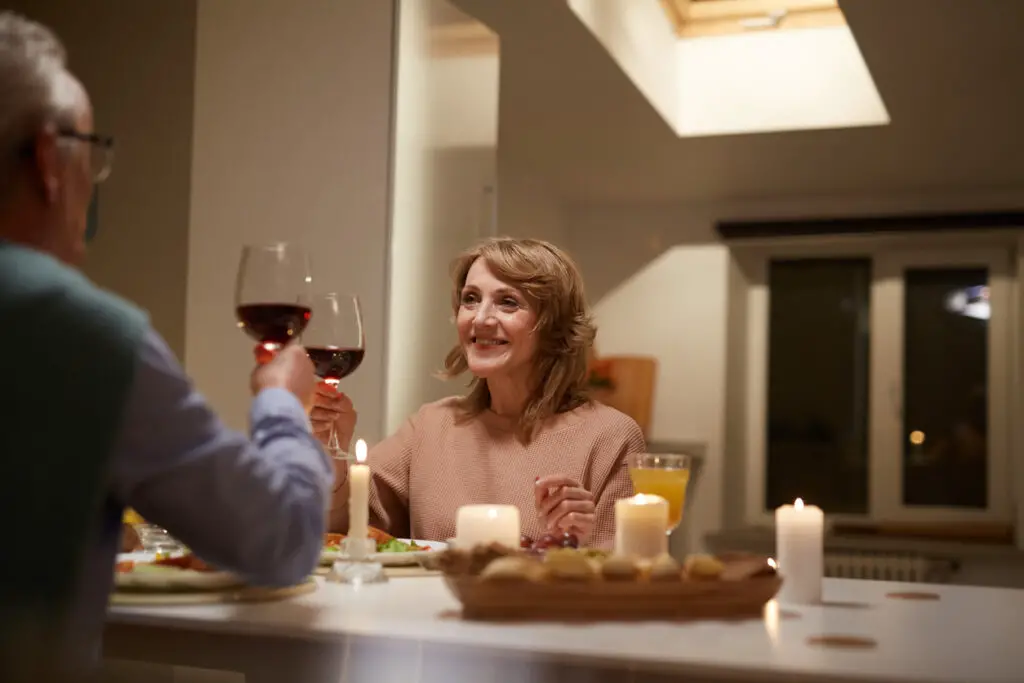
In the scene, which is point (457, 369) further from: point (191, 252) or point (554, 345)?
point (191, 252)

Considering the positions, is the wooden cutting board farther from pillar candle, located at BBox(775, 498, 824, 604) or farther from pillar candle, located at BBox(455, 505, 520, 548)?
pillar candle, located at BBox(775, 498, 824, 604)

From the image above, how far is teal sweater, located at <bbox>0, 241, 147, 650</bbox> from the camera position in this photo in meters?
0.96

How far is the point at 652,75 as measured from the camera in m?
4.17

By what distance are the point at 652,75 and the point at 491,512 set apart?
301 centimetres

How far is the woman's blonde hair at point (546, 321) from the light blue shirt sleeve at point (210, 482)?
3.66ft

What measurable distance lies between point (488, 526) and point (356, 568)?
18 centimetres

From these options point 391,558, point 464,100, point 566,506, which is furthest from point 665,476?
point 464,100

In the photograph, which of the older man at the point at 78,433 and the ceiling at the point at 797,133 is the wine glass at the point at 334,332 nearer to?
the older man at the point at 78,433

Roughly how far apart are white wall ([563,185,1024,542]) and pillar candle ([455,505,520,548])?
14.2 feet

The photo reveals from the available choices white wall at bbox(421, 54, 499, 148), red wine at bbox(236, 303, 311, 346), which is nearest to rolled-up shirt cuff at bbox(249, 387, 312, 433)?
red wine at bbox(236, 303, 311, 346)

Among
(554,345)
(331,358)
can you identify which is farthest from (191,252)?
(331,358)

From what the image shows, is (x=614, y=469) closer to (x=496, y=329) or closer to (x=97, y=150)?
(x=496, y=329)

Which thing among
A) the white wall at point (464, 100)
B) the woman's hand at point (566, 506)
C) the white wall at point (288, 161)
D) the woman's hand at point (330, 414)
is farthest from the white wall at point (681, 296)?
the woman's hand at point (566, 506)

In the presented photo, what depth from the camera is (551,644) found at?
3.39ft
